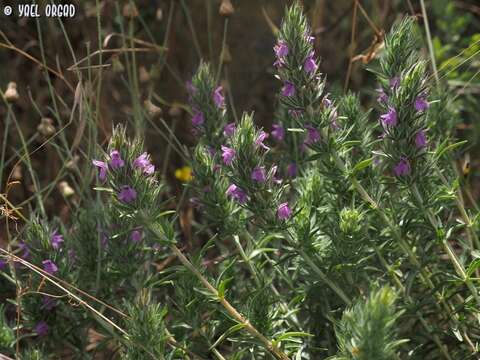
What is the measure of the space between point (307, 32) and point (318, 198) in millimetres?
560

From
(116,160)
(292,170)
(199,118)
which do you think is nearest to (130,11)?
(199,118)

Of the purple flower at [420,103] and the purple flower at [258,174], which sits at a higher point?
the purple flower at [420,103]

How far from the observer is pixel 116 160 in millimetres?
1814

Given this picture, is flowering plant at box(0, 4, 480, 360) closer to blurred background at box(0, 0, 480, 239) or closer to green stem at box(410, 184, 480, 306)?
green stem at box(410, 184, 480, 306)

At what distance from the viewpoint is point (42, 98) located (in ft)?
11.6

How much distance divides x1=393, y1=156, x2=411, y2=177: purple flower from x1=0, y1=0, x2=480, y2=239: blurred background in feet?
2.37

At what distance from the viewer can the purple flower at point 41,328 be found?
7.36 ft

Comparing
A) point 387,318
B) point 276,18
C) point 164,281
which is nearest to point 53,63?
point 276,18

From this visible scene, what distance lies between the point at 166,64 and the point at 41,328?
1240 mm

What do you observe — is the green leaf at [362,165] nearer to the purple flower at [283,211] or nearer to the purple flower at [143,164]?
the purple flower at [283,211]

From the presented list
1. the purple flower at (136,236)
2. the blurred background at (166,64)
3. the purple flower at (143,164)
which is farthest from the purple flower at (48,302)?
the purple flower at (143,164)

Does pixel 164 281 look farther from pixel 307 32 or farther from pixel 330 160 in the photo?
pixel 307 32

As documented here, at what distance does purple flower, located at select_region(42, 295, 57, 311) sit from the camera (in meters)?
2.22

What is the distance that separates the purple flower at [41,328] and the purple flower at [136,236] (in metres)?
0.40
